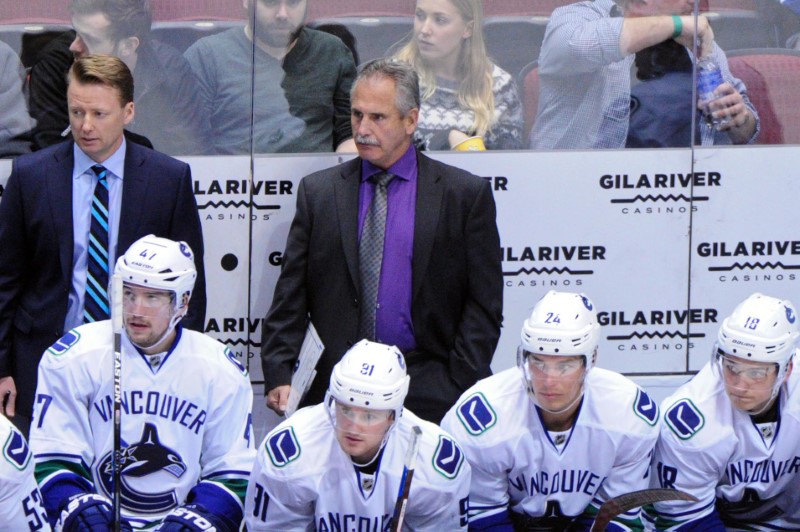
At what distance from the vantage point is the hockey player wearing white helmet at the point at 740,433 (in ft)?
14.6

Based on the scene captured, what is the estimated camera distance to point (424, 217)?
4.97 meters

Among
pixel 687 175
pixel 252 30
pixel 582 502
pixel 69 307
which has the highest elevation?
pixel 252 30

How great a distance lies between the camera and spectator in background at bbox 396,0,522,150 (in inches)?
212

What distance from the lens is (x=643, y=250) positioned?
5707 mm

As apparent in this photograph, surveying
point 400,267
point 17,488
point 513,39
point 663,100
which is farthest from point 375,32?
point 17,488

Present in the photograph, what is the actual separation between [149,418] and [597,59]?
7.34 feet

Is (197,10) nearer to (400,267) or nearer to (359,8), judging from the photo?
(359,8)

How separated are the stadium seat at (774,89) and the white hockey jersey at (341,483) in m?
2.22

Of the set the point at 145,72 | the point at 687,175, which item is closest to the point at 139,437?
the point at 145,72

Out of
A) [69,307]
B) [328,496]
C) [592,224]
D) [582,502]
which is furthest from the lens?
[592,224]

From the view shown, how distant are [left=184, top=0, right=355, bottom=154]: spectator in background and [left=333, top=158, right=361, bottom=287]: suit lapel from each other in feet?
1.35

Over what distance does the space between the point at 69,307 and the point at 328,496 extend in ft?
3.92

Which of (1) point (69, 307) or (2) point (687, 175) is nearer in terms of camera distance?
(1) point (69, 307)

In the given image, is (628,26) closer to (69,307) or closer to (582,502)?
(582,502)
